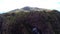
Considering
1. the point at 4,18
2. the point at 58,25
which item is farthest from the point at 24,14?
the point at 58,25

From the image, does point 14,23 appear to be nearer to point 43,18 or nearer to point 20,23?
point 20,23

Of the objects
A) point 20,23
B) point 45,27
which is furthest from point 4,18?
point 45,27

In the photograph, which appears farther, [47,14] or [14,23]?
[47,14]

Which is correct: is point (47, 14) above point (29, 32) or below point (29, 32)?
above

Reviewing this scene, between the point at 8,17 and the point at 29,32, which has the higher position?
the point at 8,17

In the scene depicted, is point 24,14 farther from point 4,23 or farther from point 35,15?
point 4,23

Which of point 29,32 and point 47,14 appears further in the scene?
point 47,14
